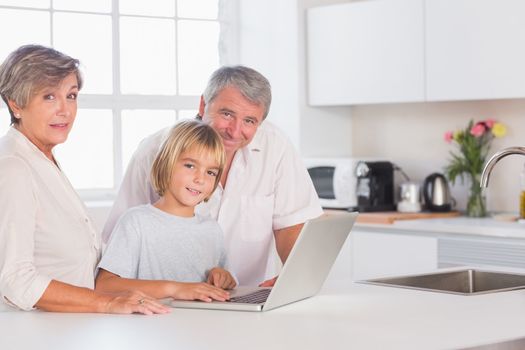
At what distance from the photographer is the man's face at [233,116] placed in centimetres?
312

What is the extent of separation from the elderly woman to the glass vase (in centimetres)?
277

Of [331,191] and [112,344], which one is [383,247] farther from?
[112,344]

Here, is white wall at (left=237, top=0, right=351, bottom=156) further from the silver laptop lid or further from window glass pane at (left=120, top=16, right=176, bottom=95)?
the silver laptop lid

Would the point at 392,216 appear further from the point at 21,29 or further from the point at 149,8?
the point at 21,29

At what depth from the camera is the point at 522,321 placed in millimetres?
2350

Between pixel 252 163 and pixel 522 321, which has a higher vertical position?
pixel 252 163

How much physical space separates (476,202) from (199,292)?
2.73 metres

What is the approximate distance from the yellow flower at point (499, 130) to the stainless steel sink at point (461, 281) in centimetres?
189

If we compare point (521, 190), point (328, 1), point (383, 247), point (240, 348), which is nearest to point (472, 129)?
point (521, 190)

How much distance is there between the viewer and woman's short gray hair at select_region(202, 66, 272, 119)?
3117 millimetres

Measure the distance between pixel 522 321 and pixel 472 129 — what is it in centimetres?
279

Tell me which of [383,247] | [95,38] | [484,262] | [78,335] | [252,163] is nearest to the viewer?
[78,335]

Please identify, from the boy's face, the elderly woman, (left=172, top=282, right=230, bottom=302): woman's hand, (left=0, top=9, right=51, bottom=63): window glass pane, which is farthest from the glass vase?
the elderly woman

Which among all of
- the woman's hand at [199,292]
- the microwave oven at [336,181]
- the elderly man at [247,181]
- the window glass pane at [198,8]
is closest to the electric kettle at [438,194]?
the microwave oven at [336,181]
